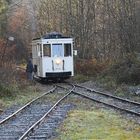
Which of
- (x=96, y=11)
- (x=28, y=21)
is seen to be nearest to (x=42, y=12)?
(x=96, y=11)

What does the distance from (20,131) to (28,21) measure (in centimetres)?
6508

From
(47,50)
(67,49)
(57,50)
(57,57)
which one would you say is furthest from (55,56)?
(67,49)

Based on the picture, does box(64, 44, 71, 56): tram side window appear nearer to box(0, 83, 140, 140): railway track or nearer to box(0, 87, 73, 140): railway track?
box(0, 83, 140, 140): railway track

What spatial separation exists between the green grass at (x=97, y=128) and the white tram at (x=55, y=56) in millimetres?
18048

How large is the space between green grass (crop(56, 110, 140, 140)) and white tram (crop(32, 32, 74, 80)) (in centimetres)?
1805

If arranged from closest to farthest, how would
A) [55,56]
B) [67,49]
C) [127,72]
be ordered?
[127,72] → [55,56] → [67,49]

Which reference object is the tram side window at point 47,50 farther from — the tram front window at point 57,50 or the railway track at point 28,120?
the railway track at point 28,120

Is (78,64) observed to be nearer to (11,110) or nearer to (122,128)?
(11,110)

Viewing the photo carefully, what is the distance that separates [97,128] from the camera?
1391 cm

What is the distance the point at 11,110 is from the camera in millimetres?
19000

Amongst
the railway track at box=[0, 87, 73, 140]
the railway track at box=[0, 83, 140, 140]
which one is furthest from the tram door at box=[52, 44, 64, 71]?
the railway track at box=[0, 87, 73, 140]

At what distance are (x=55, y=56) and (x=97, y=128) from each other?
71.4 ft

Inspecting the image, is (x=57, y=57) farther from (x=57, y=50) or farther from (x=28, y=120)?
(x=28, y=120)

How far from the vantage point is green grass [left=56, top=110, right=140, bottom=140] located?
489 inches
